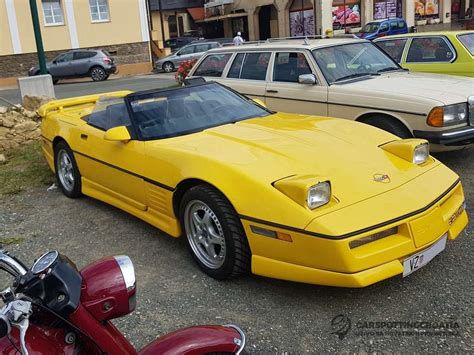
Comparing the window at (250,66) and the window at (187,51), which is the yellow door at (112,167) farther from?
the window at (187,51)

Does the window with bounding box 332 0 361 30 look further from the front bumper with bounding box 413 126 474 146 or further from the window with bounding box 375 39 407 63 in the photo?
the front bumper with bounding box 413 126 474 146

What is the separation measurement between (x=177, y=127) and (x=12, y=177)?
355cm

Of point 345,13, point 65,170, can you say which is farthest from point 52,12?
point 65,170

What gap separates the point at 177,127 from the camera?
448 cm

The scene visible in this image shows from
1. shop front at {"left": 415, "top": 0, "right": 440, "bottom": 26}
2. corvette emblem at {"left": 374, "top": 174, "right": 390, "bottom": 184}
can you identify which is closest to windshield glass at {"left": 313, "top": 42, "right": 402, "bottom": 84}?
corvette emblem at {"left": 374, "top": 174, "right": 390, "bottom": 184}

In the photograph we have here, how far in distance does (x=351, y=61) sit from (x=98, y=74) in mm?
19749

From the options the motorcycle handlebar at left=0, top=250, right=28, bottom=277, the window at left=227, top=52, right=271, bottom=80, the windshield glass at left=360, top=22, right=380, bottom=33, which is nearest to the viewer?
the motorcycle handlebar at left=0, top=250, right=28, bottom=277

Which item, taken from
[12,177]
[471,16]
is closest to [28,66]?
[12,177]

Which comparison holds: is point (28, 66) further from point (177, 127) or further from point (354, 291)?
point (354, 291)

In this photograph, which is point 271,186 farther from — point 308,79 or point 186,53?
point 186,53

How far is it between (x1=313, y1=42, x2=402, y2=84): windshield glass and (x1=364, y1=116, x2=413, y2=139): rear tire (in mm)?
850

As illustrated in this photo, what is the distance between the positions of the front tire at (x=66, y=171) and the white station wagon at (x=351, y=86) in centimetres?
278

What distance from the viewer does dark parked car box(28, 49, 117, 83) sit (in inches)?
944

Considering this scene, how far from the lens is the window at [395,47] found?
8.76 m
